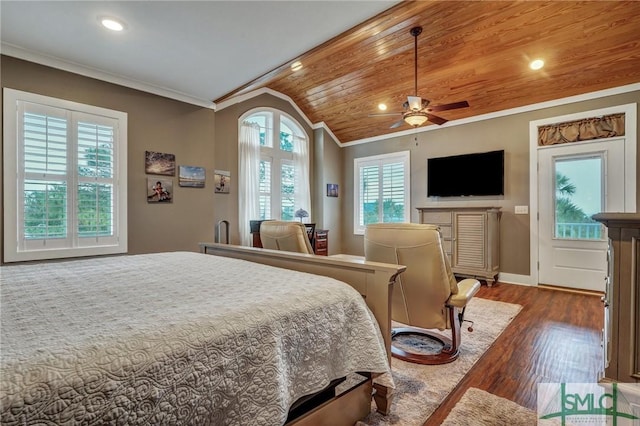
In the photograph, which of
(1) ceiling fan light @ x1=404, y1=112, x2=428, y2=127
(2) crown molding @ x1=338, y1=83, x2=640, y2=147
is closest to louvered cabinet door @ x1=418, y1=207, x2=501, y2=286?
(2) crown molding @ x1=338, y1=83, x2=640, y2=147

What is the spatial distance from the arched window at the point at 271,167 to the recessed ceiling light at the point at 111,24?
268cm

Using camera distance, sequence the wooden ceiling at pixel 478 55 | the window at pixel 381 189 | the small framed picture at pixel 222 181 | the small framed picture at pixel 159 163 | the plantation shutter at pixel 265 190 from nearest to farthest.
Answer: the wooden ceiling at pixel 478 55 < the small framed picture at pixel 159 163 < the small framed picture at pixel 222 181 < the plantation shutter at pixel 265 190 < the window at pixel 381 189

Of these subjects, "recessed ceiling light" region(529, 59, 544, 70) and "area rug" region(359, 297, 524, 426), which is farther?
"recessed ceiling light" region(529, 59, 544, 70)

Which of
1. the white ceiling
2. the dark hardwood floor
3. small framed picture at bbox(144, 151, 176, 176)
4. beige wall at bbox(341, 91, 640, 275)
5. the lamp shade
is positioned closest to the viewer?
the dark hardwood floor

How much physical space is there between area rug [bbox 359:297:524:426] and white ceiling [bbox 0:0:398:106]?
2.81 m

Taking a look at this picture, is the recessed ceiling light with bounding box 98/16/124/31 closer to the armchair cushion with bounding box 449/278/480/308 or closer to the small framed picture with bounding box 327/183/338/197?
the armchair cushion with bounding box 449/278/480/308

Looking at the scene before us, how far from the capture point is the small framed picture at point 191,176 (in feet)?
13.6

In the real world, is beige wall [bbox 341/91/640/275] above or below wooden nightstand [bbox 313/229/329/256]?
above

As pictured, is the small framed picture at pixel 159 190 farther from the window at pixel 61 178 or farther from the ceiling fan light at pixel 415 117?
the ceiling fan light at pixel 415 117

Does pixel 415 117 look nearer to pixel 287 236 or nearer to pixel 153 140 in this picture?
pixel 287 236

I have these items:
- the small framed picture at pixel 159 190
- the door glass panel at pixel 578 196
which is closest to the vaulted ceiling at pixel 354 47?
the door glass panel at pixel 578 196

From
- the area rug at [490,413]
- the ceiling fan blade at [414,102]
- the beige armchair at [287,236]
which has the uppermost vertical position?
the ceiling fan blade at [414,102]

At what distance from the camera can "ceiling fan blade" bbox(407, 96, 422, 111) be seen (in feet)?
10.8

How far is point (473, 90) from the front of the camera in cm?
469
